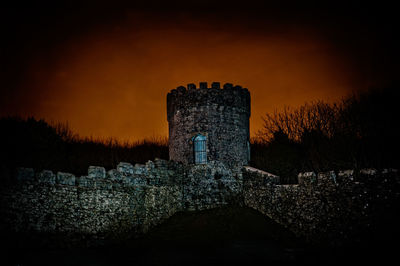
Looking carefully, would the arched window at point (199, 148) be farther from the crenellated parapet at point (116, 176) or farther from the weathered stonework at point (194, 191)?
the crenellated parapet at point (116, 176)

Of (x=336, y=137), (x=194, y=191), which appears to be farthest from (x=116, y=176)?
(x=336, y=137)

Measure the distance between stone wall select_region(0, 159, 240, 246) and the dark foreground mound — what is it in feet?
2.75

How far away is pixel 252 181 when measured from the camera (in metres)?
21.9

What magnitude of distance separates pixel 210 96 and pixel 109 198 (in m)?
9.87

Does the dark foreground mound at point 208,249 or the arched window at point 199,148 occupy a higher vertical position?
the arched window at point 199,148

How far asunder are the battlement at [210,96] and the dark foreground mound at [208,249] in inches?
286

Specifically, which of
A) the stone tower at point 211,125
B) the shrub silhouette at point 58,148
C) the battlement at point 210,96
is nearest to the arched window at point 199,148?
the stone tower at point 211,125

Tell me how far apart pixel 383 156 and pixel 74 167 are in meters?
29.1

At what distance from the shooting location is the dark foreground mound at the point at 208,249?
1346 cm

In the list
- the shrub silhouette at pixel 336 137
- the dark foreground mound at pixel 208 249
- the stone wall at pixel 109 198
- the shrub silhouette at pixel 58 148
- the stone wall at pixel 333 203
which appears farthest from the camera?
the shrub silhouette at pixel 58 148

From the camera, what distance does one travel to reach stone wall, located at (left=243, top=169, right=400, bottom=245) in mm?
13156

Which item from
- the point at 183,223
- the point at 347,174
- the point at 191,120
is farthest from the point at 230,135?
the point at 347,174

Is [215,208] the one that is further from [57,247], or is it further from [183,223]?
[57,247]

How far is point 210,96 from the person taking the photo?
77.7ft
